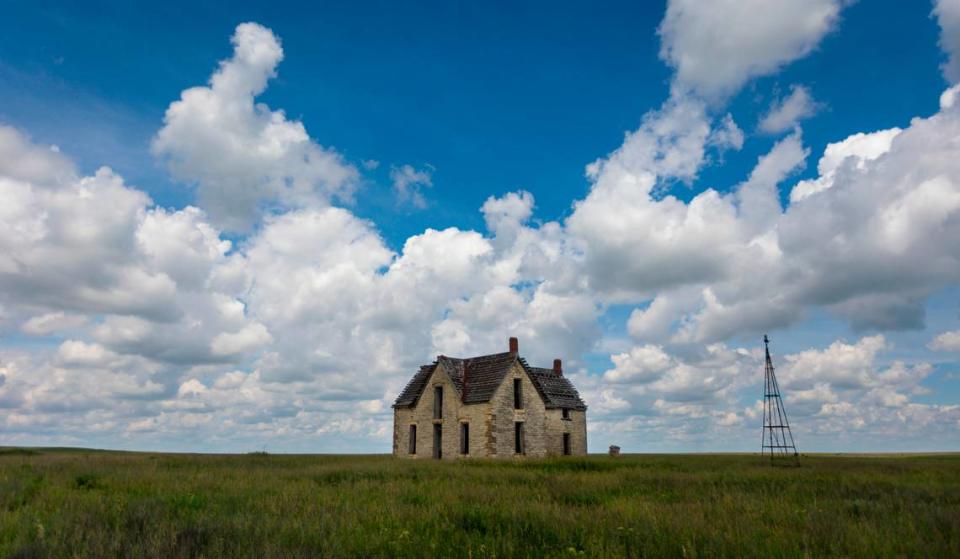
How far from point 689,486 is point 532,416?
22524 mm

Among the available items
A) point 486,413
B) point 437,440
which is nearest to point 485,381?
point 486,413

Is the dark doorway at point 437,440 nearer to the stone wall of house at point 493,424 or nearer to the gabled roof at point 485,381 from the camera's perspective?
the stone wall of house at point 493,424

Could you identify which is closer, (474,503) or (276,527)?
(276,527)

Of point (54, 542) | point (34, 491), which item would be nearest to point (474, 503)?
point (54, 542)

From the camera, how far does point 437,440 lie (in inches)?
1513

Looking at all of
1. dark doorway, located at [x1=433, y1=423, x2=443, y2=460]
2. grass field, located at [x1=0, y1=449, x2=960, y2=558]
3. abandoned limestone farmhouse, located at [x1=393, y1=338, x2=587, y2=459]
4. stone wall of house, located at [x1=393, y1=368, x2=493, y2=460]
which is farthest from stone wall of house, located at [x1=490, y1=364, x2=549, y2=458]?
grass field, located at [x1=0, y1=449, x2=960, y2=558]

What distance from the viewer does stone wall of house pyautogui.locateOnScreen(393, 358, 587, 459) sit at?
35.1m

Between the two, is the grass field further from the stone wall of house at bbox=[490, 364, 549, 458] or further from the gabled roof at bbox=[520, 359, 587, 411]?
the gabled roof at bbox=[520, 359, 587, 411]

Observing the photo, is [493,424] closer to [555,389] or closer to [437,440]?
[437,440]

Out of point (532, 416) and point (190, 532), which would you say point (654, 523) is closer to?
point (190, 532)

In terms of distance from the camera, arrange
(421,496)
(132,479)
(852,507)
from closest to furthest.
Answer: (852,507), (421,496), (132,479)

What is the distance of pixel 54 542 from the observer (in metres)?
7.32

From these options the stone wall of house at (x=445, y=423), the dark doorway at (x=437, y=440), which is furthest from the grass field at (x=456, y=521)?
the dark doorway at (x=437, y=440)

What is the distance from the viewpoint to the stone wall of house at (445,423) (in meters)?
A: 35.2
